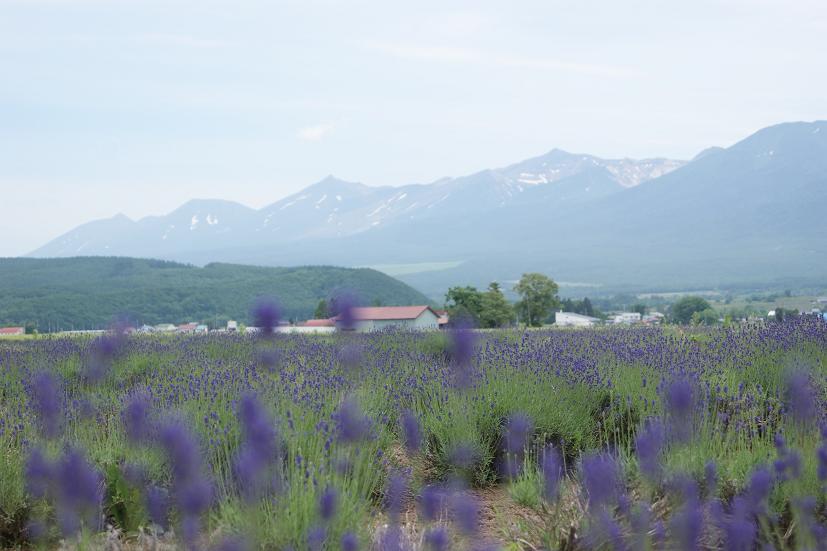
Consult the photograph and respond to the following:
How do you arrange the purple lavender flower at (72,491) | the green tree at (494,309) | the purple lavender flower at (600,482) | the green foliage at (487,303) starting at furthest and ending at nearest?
the green foliage at (487,303)
the green tree at (494,309)
the purple lavender flower at (600,482)
the purple lavender flower at (72,491)

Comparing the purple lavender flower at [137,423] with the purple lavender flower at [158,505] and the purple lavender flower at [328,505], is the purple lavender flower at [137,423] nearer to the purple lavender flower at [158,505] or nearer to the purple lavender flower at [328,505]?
the purple lavender flower at [158,505]

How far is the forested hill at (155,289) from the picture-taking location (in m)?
85.6

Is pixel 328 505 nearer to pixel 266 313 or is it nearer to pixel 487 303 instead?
pixel 266 313

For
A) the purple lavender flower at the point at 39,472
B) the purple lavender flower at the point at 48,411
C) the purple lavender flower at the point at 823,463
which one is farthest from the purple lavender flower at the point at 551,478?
the purple lavender flower at the point at 48,411

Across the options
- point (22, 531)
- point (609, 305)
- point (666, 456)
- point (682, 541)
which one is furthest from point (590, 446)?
point (609, 305)

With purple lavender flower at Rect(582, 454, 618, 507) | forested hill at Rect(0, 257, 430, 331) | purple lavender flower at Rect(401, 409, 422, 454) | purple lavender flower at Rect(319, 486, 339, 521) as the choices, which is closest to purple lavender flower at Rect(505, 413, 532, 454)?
purple lavender flower at Rect(401, 409, 422, 454)

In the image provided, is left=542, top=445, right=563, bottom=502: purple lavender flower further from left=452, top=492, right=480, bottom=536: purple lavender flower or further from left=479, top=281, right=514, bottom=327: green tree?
left=479, top=281, right=514, bottom=327: green tree

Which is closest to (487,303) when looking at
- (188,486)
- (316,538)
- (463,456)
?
(463,456)

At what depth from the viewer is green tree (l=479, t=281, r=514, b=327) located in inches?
2109

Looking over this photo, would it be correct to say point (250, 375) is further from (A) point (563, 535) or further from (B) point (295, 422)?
(A) point (563, 535)

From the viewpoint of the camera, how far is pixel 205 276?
12156 centimetres

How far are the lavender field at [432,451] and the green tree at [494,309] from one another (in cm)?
4565

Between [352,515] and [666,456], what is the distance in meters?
1.58

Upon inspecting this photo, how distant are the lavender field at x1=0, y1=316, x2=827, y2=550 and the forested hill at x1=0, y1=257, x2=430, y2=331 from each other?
2665 inches
